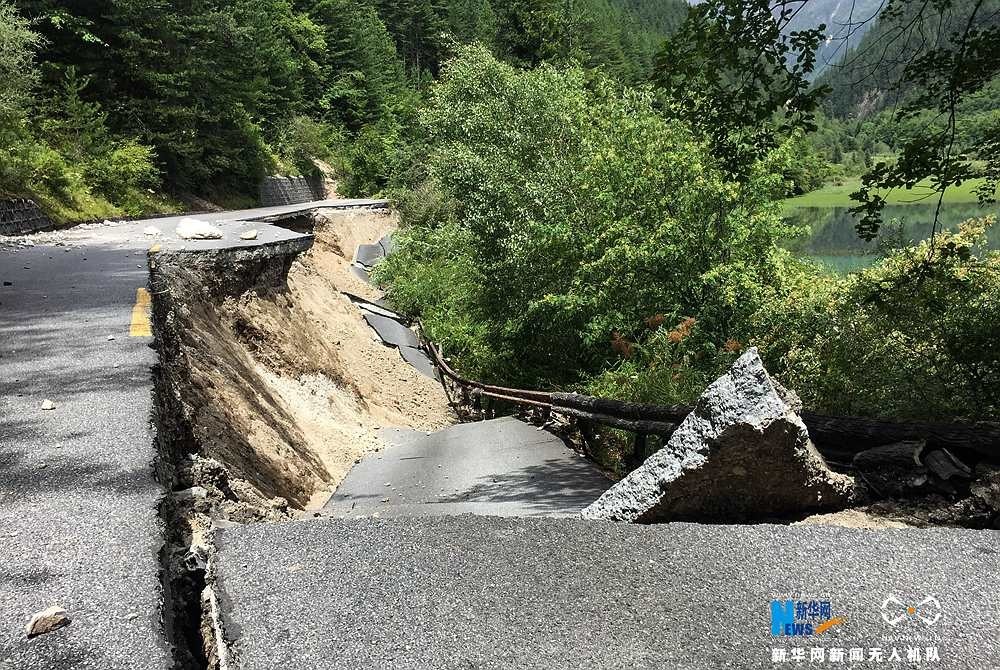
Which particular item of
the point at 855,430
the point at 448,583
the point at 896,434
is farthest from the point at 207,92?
the point at 448,583

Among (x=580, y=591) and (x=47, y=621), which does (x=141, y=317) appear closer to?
(x=47, y=621)

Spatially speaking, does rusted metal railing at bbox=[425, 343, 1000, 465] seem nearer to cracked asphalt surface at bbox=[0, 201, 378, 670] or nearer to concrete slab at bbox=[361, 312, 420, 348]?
cracked asphalt surface at bbox=[0, 201, 378, 670]

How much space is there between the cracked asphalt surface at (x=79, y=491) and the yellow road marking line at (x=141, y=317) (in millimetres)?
78

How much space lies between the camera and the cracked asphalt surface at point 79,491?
2.47 m

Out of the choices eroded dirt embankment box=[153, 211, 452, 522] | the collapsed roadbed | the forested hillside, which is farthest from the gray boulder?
the forested hillside

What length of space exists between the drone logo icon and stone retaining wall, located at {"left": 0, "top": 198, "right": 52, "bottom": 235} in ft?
57.9

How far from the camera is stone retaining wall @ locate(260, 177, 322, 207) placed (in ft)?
122

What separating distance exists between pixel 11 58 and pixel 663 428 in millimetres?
19197

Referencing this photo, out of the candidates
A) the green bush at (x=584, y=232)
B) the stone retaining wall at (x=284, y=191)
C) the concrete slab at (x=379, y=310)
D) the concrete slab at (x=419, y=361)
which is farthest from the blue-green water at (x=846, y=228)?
the stone retaining wall at (x=284, y=191)

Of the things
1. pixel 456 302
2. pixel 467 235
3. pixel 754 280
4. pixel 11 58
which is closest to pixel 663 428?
pixel 754 280

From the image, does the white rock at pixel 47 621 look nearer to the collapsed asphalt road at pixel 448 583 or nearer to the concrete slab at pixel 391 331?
the collapsed asphalt road at pixel 448 583

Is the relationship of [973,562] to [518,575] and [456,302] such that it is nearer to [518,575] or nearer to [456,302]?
[518,575]

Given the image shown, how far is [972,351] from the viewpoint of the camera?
23.4 ft

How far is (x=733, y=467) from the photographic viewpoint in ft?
14.4
